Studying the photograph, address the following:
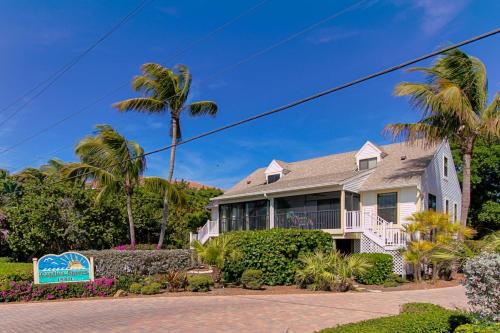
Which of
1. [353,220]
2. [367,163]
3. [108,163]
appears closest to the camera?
[353,220]

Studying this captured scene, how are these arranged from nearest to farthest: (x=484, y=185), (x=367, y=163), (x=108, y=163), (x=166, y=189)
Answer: (x=108, y=163) → (x=166, y=189) → (x=367, y=163) → (x=484, y=185)

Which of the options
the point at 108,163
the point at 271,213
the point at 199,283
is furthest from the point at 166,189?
the point at 199,283

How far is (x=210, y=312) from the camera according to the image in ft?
35.1

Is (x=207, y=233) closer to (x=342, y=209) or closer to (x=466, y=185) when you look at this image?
(x=342, y=209)

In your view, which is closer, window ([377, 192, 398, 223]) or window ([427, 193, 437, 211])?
window ([377, 192, 398, 223])

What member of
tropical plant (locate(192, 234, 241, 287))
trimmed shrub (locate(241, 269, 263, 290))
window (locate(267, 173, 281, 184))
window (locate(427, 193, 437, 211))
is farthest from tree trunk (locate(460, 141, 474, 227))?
window (locate(267, 173, 281, 184))

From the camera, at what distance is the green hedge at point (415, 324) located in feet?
21.1

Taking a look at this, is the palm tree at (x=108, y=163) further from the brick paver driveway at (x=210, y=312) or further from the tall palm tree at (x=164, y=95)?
the brick paver driveway at (x=210, y=312)

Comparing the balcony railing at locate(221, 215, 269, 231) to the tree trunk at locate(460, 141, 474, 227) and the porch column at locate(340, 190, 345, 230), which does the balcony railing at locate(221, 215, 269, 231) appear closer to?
the porch column at locate(340, 190, 345, 230)

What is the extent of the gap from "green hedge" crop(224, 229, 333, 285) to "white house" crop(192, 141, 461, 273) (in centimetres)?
411

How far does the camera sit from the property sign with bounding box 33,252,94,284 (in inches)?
545

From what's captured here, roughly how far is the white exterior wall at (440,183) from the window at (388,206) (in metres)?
1.32

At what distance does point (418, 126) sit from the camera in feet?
66.2

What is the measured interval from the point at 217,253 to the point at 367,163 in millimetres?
12502
